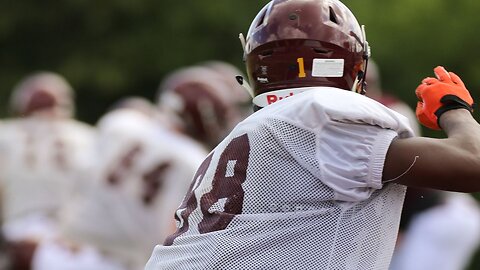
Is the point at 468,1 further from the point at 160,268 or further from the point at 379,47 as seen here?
the point at 160,268

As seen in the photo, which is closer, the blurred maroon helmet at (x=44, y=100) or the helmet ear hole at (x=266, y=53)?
the helmet ear hole at (x=266, y=53)

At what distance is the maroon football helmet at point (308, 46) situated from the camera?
409 centimetres

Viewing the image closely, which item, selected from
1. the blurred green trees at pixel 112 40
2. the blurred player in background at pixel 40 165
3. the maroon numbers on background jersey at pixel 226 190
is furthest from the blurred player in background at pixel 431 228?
the maroon numbers on background jersey at pixel 226 190

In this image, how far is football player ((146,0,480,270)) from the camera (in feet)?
12.4

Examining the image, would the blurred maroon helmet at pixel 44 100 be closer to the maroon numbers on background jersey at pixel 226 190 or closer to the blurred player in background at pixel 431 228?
the blurred player in background at pixel 431 228

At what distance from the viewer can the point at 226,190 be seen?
13.0 feet

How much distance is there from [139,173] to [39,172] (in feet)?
7.97

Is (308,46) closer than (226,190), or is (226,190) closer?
(226,190)

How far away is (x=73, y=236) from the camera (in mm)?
9711

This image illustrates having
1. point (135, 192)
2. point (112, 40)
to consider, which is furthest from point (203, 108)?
point (112, 40)

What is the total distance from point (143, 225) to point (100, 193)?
0.40 meters

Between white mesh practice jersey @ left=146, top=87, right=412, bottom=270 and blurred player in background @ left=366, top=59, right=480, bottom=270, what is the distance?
582cm

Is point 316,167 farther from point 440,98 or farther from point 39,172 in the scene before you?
point 39,172

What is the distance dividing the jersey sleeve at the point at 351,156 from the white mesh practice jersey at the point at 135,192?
190 inches
